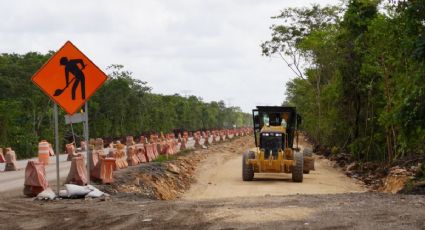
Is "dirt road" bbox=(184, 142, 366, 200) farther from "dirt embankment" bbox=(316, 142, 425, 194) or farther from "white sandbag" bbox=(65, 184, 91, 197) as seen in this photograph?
"white sandbag" bbox=(65, 184, 91, 197)

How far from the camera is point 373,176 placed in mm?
25266

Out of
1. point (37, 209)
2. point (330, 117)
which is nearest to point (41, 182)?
point (37, 209)

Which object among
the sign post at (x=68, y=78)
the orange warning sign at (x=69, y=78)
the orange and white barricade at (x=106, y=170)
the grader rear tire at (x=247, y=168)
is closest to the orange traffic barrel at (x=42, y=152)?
the grader rear tire at (x=247, y=168)

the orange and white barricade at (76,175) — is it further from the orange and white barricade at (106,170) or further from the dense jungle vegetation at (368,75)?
the dense jungle vegetation at (368,75)

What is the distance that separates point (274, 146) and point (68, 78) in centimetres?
1158

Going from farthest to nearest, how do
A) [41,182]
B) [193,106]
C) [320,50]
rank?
[193,106] → [320,50] → [41,182]

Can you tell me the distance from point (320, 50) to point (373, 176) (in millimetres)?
17620

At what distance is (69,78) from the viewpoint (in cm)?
1233

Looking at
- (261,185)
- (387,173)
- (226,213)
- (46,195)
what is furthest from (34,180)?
(387,173)

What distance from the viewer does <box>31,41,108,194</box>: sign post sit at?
12141 millimetres

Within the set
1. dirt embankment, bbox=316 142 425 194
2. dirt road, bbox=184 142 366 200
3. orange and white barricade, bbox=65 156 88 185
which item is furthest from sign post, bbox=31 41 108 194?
dirt embankment, bbox=316 142 425 194

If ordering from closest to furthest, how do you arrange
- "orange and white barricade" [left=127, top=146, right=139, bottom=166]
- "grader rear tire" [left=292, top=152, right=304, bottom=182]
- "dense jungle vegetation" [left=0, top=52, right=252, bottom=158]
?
1. "grader rear tire" [left=292, top=152, right=304, bottom=182]
2. "orange and white barricade" [left=127, top=146, right=139, bottom=166]
3. "dense jungle vegetation" [left=0, top=52, right=252, bottom=158]

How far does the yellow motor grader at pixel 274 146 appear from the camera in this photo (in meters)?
21.9

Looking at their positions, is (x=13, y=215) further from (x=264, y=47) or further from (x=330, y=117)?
(x=264, y=47)
